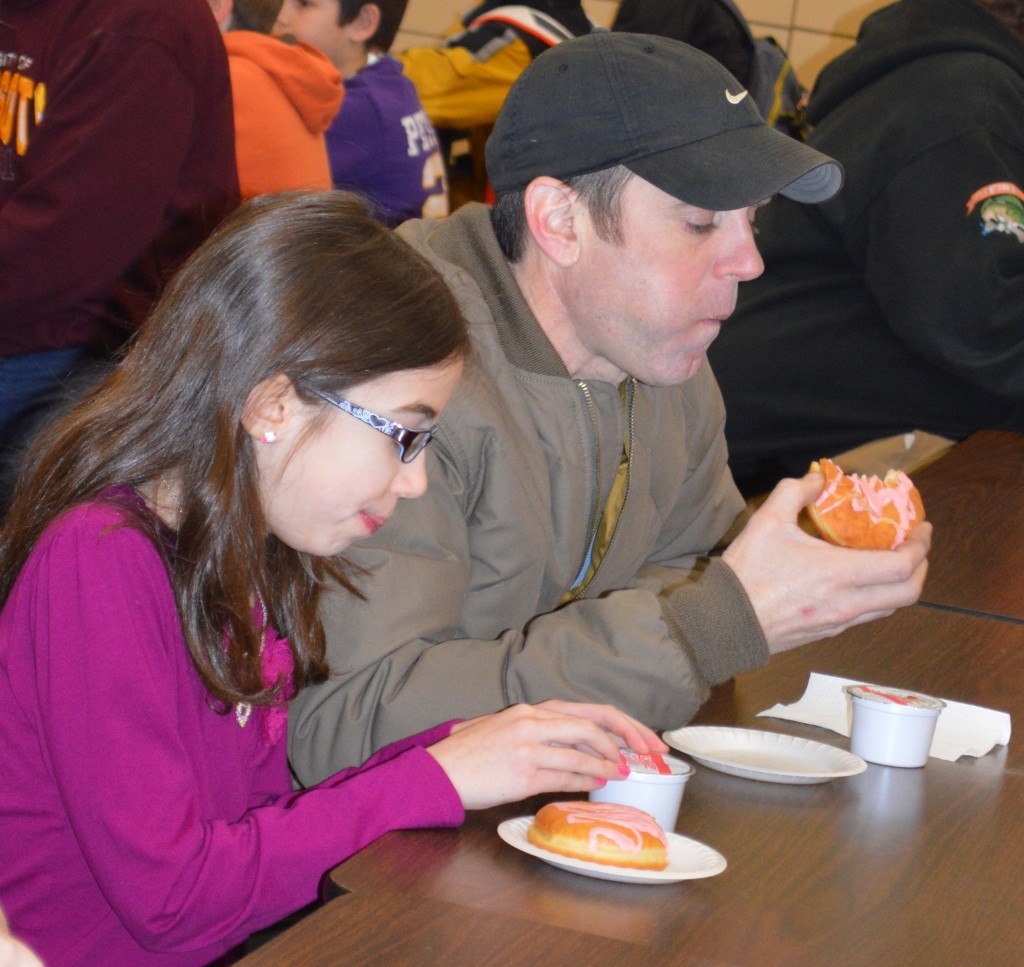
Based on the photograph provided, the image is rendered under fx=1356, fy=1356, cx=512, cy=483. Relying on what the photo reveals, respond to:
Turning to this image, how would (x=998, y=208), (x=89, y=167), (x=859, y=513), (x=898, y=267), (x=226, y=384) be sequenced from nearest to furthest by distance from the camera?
(x=226, y=384)
(x=859, y=513)
(x=89, y=167)
(x=998, y=208)
(x=898, y=267)

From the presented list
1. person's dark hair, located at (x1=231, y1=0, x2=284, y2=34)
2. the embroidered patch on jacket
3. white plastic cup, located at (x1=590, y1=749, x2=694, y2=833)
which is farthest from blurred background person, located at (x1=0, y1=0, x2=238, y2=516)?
the embroidered patch on jacket

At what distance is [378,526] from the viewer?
4.19 ft

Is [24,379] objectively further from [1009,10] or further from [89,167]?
[1009,10]

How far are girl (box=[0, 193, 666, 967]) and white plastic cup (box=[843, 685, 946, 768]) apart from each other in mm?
219

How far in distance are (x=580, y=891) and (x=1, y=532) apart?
66cm

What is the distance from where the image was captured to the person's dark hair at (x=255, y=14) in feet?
9.21

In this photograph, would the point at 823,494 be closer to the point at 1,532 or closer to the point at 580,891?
the point at 580,891

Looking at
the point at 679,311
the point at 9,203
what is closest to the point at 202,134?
the point at 9,203

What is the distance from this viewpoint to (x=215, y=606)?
120 centimetres

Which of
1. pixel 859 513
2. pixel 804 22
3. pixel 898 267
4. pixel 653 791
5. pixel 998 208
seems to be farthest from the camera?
pixel 804 22

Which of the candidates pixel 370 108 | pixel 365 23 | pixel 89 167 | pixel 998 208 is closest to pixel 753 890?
pixel 89 167

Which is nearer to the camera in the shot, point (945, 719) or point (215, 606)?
point (215, 606)

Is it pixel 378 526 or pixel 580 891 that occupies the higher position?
pixel 378 526

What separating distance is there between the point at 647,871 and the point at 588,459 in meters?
0.70
